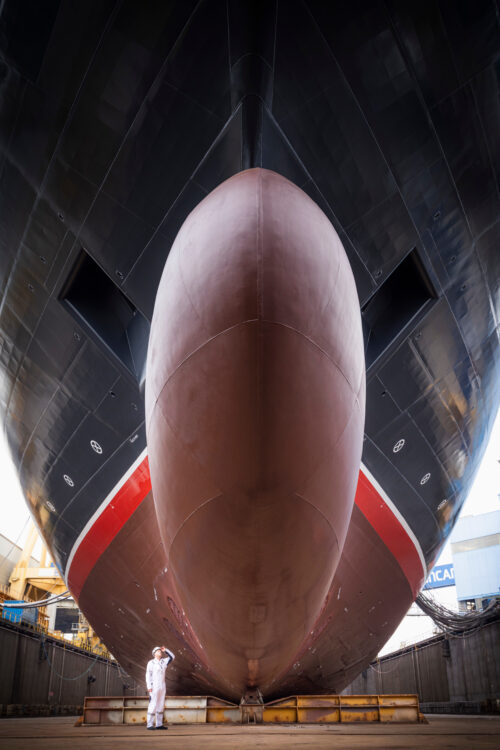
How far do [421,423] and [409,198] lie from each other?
217 centimetres

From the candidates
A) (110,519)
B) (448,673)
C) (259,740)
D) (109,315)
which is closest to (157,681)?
(110,519)

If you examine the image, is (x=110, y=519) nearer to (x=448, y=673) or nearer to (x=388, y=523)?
(x=388, y=523)

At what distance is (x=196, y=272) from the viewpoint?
2678 mm

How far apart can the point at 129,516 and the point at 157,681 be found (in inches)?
77.8

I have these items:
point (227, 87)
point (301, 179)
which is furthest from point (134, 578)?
point (227, 87)

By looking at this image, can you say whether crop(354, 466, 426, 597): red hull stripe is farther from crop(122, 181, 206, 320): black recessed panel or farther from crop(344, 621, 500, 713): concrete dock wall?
crop(344, 621, 500, 713): concrete dock wall

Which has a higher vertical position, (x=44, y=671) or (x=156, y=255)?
(x=156, y=255)

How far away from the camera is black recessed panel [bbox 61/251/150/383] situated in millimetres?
4555

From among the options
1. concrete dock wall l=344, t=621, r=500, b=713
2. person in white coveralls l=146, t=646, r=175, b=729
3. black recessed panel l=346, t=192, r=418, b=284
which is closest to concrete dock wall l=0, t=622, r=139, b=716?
person in white coveralls l=146, t=646, r=175, b=729

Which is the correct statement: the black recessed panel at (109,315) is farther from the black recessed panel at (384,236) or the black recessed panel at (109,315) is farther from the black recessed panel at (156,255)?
the black recessed panel at (384,236)

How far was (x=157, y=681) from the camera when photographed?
571 centimetres

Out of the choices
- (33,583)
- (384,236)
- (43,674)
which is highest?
(33,583)

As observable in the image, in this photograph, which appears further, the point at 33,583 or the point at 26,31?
the point at 33,583

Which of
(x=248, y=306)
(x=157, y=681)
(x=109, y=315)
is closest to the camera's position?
(x=248, y=306)
